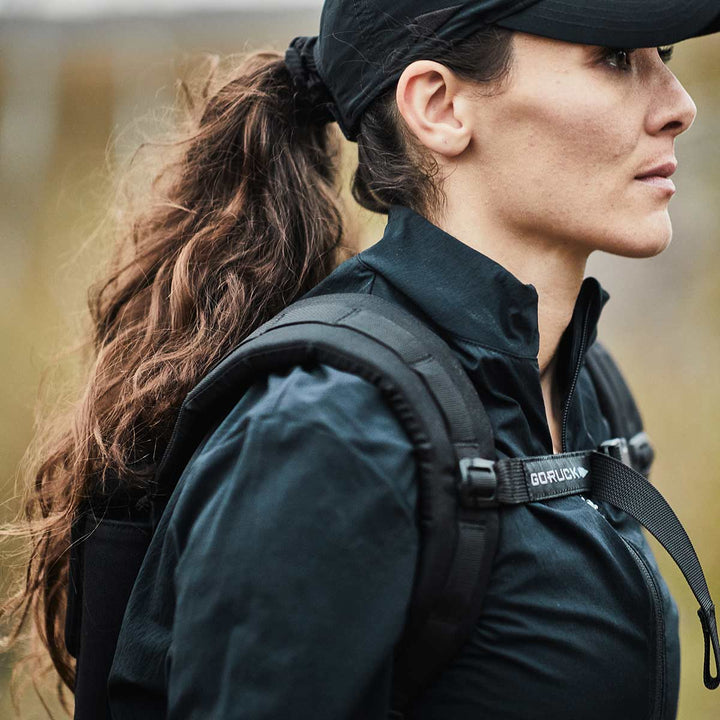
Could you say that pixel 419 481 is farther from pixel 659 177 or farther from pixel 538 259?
pixel 659 177

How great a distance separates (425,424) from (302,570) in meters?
0.25

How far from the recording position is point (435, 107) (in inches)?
60.9

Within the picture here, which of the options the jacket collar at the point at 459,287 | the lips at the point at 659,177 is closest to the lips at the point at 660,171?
the lips at the point at 659,177

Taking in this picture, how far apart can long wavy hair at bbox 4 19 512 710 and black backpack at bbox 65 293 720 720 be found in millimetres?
134

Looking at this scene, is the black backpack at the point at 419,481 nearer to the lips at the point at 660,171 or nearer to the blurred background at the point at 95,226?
the lips at the point at 660,171

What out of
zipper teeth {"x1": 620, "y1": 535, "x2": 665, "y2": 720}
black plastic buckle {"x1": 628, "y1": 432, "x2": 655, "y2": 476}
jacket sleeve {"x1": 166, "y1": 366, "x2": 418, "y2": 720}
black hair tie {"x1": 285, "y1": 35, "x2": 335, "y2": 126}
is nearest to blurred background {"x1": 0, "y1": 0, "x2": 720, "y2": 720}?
black plastic buckle {"x1": 628, "y1": 432, "x2": 655, "y2": 476}

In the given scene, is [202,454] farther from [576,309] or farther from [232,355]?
[576,309]

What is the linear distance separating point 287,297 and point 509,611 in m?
0.74

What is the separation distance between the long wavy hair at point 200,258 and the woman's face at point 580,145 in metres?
0.06

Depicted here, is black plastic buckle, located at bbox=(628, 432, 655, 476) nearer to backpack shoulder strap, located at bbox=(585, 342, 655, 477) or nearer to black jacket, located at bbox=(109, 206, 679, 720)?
backpack shoulder strap, located at bbox=(585, 342, 655, 477)

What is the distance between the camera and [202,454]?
1327 mm

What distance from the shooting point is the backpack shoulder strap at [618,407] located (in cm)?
211

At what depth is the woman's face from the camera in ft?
4.78

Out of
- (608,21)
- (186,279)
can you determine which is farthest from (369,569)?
(608,21)
